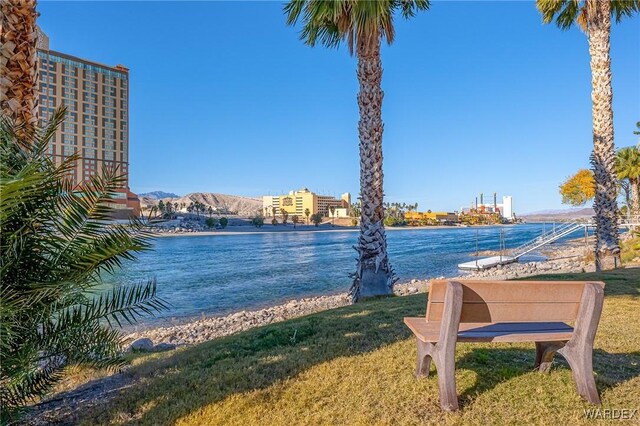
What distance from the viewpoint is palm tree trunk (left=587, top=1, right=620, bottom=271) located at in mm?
11398

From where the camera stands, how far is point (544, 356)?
351 centimetres

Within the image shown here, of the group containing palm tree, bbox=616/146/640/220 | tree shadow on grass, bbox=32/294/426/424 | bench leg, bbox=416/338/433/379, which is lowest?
tree shadow on grass, bbox=32/294/426/424

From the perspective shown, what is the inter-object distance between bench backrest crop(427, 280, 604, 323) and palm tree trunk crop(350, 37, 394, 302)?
19.4 ft

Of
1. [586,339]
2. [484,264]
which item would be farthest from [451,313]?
[484,264]

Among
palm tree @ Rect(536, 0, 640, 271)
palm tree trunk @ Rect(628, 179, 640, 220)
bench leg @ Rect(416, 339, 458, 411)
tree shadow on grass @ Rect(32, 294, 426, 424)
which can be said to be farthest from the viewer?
palm tree trunk @ Rect(628, 179, 640, 220)

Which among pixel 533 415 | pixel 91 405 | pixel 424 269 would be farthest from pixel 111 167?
pixel 424 269

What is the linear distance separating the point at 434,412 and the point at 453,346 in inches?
20.8

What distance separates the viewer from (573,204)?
4138 centimetres

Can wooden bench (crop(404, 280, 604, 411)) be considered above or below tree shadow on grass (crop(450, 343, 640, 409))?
above

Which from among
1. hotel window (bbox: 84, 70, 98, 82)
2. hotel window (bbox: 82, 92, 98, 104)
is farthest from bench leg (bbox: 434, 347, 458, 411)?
hotel window (bbox: 84, 70, 98, 82)

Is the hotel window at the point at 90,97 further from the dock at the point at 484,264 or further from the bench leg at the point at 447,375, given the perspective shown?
the bench leg at the point at 447,375

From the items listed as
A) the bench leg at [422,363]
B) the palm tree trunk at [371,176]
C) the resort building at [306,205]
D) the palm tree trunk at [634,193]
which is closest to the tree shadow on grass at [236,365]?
the bench leg at [422,363]

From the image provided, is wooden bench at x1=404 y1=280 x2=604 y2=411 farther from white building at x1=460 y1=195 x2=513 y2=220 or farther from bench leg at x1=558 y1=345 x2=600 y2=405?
white building at x1=460 y1=195 x2=513 y2=220

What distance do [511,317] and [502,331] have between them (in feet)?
0.45
